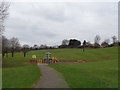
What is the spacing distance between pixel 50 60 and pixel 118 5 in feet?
69.5

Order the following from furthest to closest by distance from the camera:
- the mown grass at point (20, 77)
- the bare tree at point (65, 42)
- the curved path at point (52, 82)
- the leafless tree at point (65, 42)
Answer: the bare tree at point (65, 42), the leafless tree at point (65, 42), the mown grass at point (20, 77), the curved path at point (52, 82)

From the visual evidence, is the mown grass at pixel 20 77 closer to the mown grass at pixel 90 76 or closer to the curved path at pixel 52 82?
the curved path at pixel 52 82

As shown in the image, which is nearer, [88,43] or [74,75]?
[74,75]

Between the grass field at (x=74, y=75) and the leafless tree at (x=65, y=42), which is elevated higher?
the leafless tree at (x=65, y=42)

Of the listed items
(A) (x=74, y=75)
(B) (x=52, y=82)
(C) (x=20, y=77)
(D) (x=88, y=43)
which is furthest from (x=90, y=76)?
(D) (x=88, y=43)

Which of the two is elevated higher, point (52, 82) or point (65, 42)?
point (65, 42)

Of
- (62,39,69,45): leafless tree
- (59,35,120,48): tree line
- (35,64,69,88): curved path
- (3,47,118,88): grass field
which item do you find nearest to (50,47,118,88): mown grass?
(3,47,118,88): grass field

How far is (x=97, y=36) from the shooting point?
328 feet

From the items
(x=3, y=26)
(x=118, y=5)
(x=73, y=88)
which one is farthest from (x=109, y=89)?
(x=3, y=26)

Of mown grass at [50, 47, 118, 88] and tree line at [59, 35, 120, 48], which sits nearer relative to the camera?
mown grass at [50, 47, 118, 88]

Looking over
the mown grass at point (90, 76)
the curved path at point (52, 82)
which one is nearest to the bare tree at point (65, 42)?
the mown grass at point (90, 76)

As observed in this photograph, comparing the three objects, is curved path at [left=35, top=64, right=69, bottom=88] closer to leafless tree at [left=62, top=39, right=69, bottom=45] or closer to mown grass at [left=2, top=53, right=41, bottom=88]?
mown grass at [left=2, top=53, right=41, bottom=88]

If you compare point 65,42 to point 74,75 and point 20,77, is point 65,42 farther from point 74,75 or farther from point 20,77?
point 20,77

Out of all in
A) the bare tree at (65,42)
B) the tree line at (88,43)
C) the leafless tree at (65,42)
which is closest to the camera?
the tree line at (88,43)
